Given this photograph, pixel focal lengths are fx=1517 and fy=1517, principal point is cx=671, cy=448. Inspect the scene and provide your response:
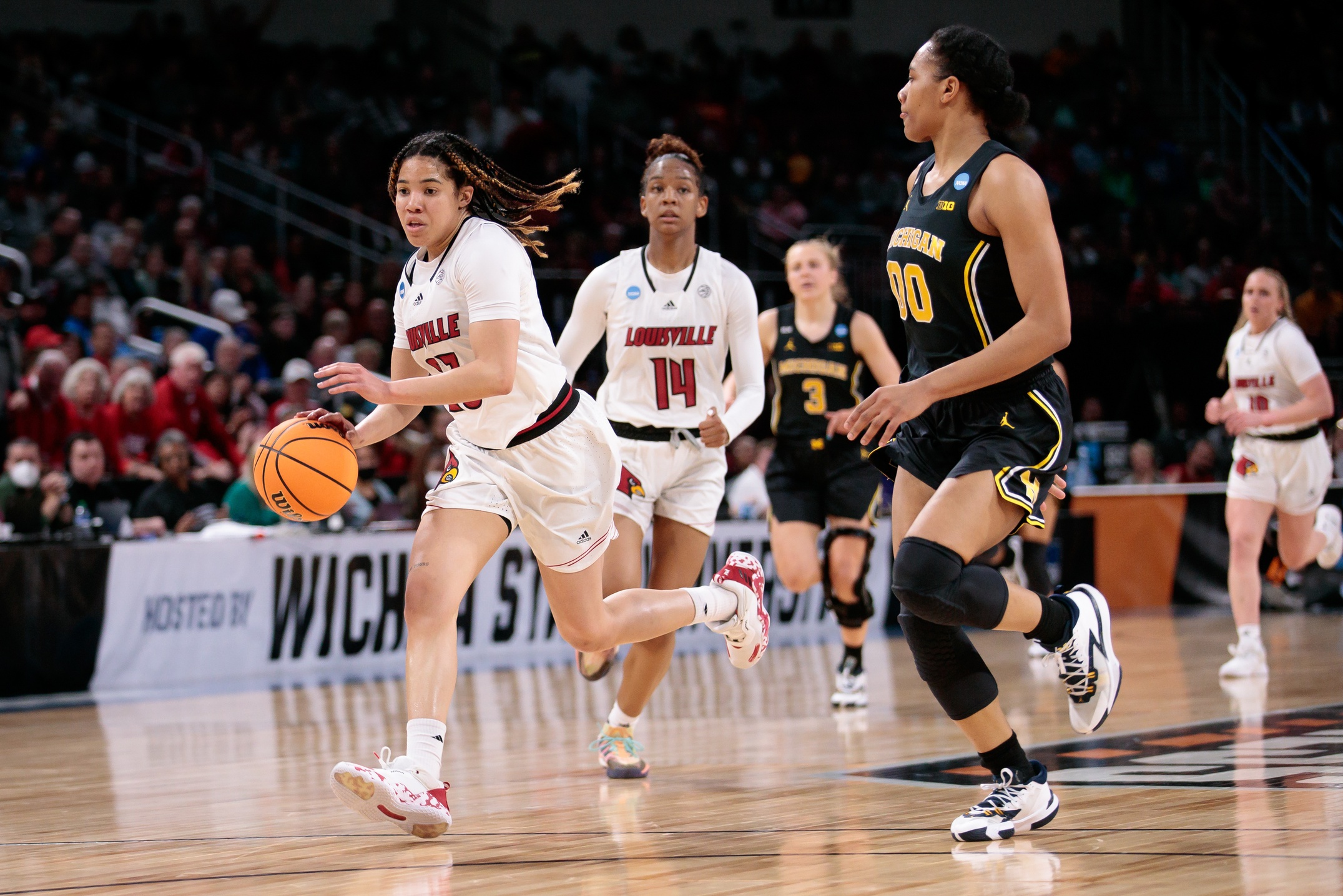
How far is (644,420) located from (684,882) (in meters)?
2.44

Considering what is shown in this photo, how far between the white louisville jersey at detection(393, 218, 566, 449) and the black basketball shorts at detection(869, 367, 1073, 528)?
1116 mm

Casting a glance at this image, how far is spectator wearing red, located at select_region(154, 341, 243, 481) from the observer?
445 inches

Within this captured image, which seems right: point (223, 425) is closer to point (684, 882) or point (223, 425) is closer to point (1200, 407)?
point (684, 882)

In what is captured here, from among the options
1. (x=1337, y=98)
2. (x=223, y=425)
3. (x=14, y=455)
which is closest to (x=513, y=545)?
(x=223, y=425)

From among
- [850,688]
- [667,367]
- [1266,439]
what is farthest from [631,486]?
[1266,439]

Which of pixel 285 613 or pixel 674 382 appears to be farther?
pixel 285 613

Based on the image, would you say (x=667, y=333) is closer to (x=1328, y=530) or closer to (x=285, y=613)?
(x=285, y=613)

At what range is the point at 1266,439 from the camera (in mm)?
8422

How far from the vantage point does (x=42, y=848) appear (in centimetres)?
427

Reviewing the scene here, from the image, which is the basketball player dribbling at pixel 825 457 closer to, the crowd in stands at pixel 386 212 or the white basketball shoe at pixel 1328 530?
the white basketball shoe at pixel 1328 530

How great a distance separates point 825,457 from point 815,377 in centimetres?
48

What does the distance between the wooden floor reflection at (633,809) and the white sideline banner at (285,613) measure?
1.10 m

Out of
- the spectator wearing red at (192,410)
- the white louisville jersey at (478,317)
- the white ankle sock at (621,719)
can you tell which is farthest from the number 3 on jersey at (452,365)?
the spectator wearing red at (192,410)

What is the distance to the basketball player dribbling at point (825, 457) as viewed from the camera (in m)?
7.64
